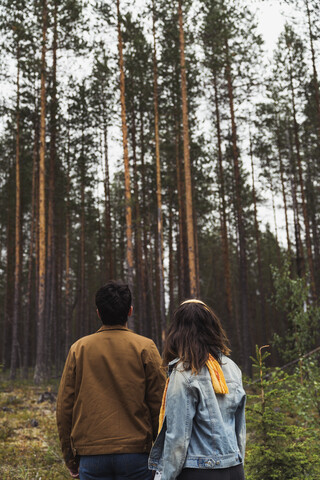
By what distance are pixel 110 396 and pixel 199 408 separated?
29.7 inches

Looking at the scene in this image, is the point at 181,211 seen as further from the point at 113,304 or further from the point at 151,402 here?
the point at 151,402

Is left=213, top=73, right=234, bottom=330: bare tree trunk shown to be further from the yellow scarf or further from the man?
the yellow scarf

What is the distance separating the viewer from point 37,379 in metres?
16.0

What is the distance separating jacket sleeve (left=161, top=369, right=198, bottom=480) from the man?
1.64 feet

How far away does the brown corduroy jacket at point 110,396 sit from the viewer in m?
2.71

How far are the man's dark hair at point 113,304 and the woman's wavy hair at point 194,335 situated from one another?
1.70 ft

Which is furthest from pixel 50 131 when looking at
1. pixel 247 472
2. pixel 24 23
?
pixel 247 472

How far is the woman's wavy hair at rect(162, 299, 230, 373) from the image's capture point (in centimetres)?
246

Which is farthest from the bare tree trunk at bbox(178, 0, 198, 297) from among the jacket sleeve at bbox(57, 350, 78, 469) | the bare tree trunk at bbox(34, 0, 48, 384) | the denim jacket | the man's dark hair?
the denim jacket

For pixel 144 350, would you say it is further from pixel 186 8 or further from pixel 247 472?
pixel 186 8

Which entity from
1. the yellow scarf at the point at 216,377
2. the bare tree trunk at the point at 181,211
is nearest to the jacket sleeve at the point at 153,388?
the yellow scarf at the point at 216,377

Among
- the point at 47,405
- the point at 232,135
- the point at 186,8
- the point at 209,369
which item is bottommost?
the point at 47,405

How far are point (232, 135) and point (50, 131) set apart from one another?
8305 mm

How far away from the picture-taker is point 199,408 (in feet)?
7.61
